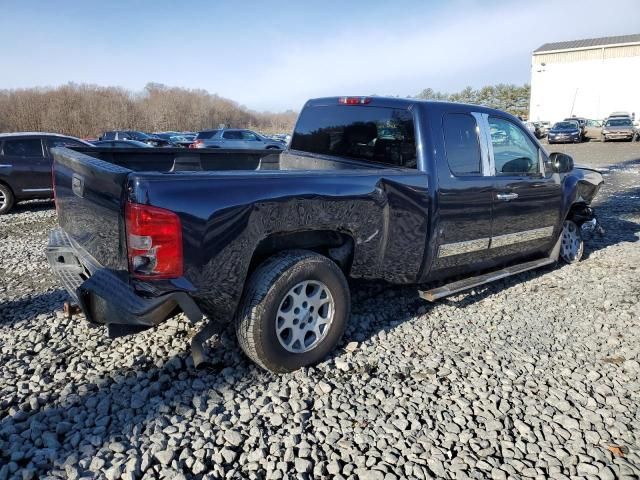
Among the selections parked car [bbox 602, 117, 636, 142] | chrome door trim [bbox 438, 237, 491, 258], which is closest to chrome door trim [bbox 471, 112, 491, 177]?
chrome door trim [bbox 438, 237, 491, 258]

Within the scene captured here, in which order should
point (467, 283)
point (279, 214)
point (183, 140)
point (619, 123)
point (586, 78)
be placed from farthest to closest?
point (586, 78) → point (619, 123) → point (183, 140) → point (467, 283) → point (279, 214)

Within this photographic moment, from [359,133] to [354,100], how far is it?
311 millimetres

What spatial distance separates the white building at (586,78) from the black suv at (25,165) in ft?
184

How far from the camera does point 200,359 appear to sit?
9.45 feet

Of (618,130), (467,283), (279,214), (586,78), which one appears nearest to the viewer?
(279,214)

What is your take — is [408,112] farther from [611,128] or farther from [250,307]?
[611,128]

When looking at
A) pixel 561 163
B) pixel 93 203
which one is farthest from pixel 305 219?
pixel 561 163

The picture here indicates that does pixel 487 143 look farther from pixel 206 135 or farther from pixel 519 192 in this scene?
pixel 206 135

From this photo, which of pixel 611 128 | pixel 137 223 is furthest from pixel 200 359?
pixel 611 128

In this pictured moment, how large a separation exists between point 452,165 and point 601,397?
1.95m

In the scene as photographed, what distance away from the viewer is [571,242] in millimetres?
5797

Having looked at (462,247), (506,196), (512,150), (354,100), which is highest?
(354,100)

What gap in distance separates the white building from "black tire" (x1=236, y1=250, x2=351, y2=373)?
190 ft

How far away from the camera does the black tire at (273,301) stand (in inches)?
116
